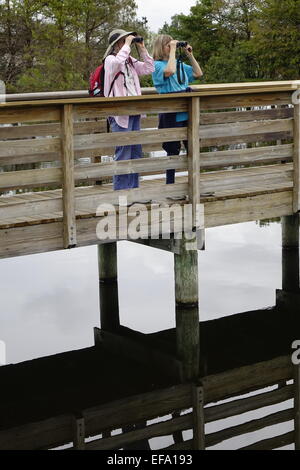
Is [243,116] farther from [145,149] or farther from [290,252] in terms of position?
[290,252]

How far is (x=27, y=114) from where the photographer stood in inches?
373

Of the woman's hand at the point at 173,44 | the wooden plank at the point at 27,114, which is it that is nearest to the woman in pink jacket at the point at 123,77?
the woman's hand at the point at 173,44

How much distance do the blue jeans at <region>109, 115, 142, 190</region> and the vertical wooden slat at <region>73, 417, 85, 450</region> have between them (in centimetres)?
268

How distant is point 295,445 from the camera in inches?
360

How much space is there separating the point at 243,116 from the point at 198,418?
368cm

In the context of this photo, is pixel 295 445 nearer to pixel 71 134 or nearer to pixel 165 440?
pixel 165 440

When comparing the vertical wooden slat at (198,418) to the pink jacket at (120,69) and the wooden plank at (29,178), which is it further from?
the pink jacket at (120,69)

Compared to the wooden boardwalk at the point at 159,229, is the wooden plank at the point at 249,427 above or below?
below

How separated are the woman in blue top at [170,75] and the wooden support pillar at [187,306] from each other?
3.45ft

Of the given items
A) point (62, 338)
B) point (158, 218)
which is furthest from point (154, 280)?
point (158, 218)

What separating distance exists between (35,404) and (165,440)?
5.24ft

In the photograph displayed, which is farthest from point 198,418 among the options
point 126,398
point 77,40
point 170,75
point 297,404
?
point 77,40

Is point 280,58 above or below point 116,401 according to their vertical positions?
above

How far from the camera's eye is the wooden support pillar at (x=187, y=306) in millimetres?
11656
